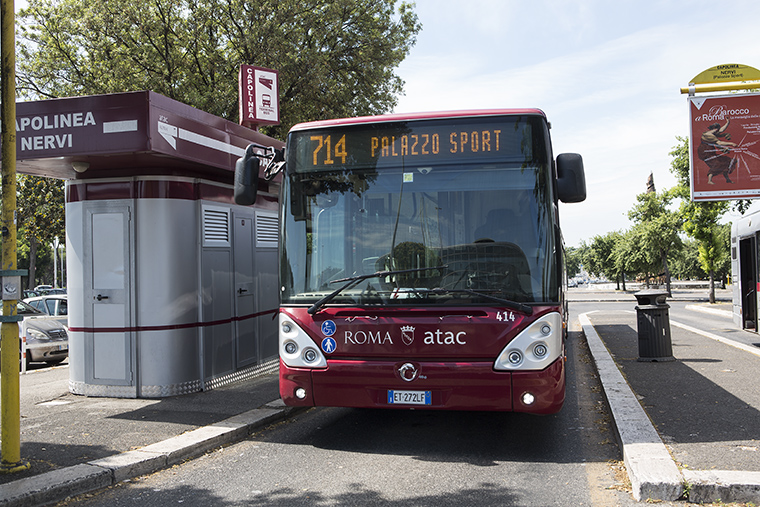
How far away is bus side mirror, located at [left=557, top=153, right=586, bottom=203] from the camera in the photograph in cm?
599

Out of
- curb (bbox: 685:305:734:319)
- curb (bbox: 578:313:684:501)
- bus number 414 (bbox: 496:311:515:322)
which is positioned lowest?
curb (bbox: 685:305:734:319)

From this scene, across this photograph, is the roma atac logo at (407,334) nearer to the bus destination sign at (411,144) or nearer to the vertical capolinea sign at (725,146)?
the bus destination sign at (411,144)

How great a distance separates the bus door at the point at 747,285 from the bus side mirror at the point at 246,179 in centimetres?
1278

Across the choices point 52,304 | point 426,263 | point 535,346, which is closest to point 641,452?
point 535,346

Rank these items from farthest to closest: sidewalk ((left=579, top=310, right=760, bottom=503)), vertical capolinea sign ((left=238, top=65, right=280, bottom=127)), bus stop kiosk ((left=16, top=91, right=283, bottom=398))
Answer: vertical capolinea sign ((left=238, top=65, right=280, bottom=127)), bus stop kiosk ((left=16, top=91, right=283, bottom=398)), sidewalk ((left=579, top=310, right=760, bottom=503))

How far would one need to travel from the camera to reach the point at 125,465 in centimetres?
536

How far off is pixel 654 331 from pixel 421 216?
6.60 m

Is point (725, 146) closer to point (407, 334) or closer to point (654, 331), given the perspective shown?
point (654, 331)

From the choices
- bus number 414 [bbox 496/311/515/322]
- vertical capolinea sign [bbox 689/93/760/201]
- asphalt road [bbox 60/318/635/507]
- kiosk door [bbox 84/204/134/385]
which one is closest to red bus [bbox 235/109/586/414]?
bus number 414 [bbox 496/311/515/322]

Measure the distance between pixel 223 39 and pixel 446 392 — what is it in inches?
718

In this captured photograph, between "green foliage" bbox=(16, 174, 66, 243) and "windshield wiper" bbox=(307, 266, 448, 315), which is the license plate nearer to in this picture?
"windshield wiper" bbox=(307, 266, 448, 315)

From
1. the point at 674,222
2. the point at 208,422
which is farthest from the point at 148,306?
the point at 674,222

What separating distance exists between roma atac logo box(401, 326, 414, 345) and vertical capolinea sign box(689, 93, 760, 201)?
47.0 feet

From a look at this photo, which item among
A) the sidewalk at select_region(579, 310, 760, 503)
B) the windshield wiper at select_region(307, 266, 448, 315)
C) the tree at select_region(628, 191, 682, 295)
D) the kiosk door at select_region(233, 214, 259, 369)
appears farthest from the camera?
the tree at select_region(628, 191, 682, 295)
